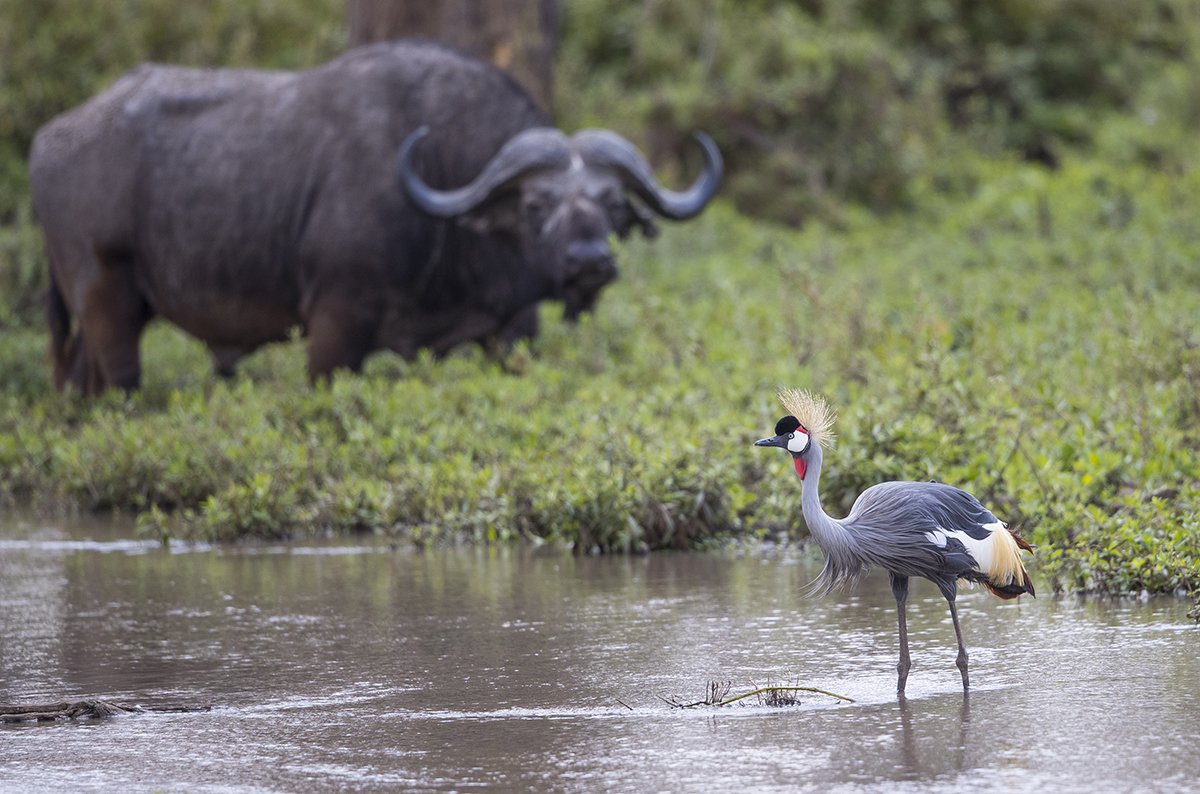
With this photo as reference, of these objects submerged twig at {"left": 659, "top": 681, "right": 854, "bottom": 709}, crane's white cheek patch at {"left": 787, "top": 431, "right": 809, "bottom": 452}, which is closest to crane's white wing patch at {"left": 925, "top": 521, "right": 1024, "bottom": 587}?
crane's white cheek patch at {"left": 787, "top": 431, "right": 809, "bottom": 452}

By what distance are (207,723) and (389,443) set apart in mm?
4367

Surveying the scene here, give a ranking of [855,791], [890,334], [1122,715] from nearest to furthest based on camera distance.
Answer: [855,791] → [1122,715] → [890,334]

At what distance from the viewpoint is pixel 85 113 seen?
40.4 feet

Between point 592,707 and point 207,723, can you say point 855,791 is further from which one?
point 207,723

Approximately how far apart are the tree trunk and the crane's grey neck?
364 inches

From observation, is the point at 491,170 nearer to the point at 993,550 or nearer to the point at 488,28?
the point at 488,28

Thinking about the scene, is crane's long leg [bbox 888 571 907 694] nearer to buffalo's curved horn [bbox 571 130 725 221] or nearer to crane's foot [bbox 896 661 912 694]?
crane's foot [bbox 896 661 912 694]

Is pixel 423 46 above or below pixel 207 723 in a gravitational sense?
above

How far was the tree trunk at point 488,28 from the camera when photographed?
13992mm

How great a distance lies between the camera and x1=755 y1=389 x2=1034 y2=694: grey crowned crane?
16.4 feet

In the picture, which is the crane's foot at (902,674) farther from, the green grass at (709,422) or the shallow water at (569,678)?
the green grass at (709,422)

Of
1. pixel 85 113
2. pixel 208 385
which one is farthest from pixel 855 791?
pixel 85 113

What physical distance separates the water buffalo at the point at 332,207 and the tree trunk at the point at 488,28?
2031 mm

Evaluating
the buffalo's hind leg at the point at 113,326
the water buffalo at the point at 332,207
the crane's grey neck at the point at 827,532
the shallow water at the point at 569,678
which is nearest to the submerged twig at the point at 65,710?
the shallow water at the point at 569,678
